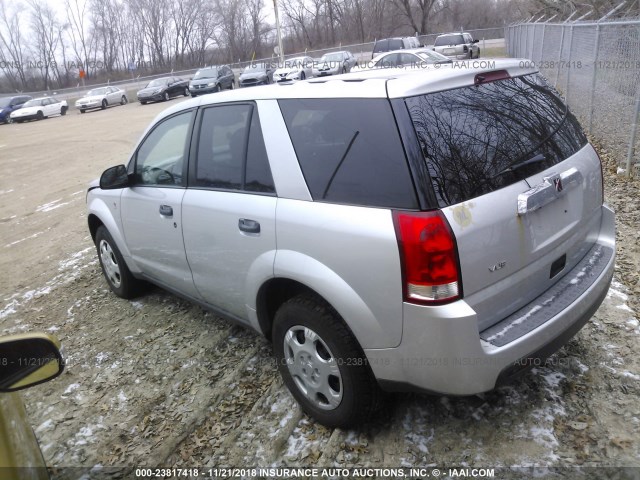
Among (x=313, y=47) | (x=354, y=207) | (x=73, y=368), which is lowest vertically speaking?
(x=73, y=368)

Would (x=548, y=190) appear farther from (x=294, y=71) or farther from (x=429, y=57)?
(x=294, y=71)

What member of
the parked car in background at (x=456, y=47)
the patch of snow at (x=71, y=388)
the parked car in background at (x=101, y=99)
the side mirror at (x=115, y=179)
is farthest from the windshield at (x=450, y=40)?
the patch of snow at (x=71, y=388)

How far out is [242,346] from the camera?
157 inches

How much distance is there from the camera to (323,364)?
279 centimetres

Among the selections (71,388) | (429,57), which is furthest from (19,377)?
(429,57)

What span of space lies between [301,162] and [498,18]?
81418 millimetres

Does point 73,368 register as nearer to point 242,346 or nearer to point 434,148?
point 242,346

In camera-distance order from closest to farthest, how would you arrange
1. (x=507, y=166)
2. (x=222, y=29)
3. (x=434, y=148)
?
1. (x=434, y=148)
2. (x=507, y=166)
3. (x=222, y=29)

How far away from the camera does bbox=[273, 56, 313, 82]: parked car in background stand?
1101 inches

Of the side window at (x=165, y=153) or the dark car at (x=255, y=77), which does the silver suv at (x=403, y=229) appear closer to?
the side window at (x=165, y=153)

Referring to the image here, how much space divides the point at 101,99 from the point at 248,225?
1376 inches

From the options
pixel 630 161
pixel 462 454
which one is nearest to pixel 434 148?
pixel 462 454

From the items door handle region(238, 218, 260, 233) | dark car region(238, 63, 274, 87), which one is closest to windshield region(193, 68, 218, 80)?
dark car region(238, 63, 274, 87)

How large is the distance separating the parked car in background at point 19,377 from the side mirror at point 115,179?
2667mm
